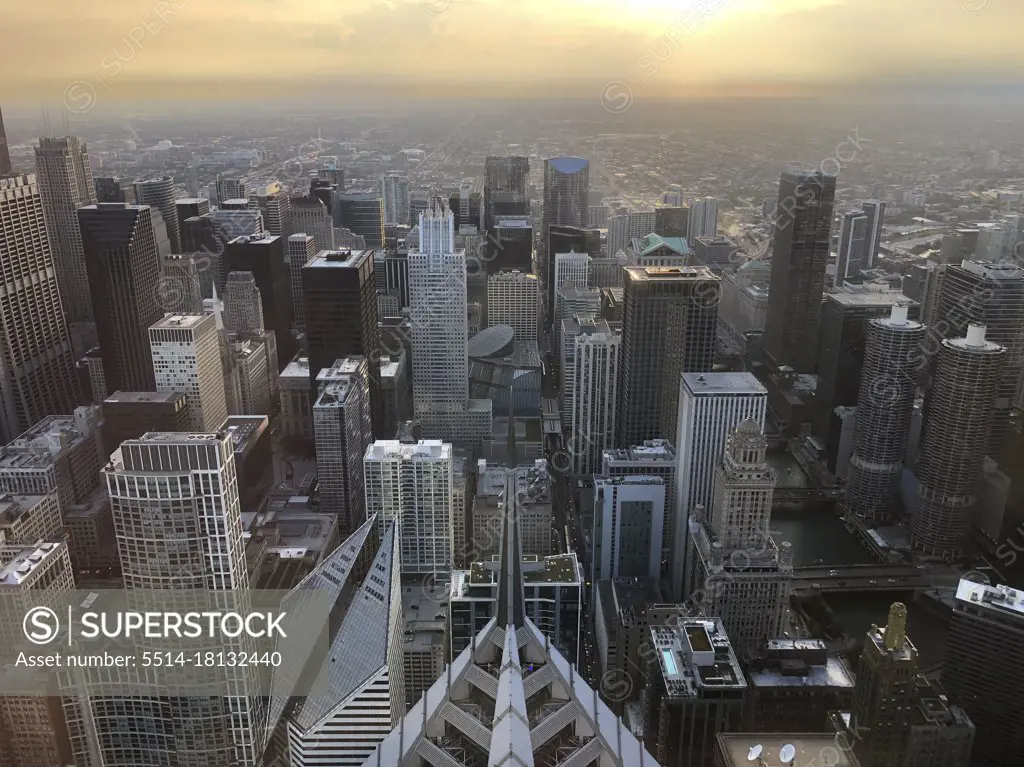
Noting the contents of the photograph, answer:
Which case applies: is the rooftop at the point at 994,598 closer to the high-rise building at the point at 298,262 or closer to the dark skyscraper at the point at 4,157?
the high-rise building at the point at 298,262

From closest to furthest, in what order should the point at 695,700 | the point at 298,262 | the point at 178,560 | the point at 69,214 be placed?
the point at 178,560
the point at 695,700
the point at 69,214
the point at 298,262

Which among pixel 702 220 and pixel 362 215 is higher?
pixel 702 220

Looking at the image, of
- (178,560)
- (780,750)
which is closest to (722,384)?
(780,750)

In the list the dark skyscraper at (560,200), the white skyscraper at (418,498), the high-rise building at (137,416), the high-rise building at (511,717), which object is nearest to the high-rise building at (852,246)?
the dark skyscraper at (560,200)

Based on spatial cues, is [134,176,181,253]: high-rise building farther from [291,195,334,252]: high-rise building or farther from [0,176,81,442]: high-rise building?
[0,176,81,442]: high-rise building

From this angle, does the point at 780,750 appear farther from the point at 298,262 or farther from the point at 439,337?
the point at 298,262

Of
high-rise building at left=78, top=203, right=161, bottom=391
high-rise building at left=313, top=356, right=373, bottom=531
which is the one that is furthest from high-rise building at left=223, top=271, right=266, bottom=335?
high-rise building at left=313, top=356, right=373, bottom=531

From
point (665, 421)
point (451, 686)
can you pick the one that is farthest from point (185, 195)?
point (451, 686)
